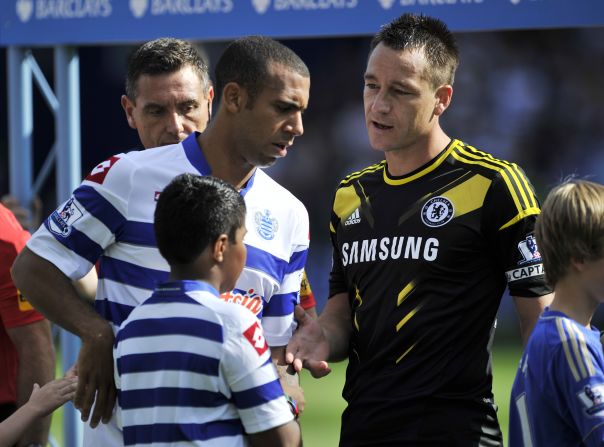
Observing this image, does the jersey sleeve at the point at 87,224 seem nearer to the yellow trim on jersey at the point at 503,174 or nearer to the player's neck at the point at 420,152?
the player's neck at the point at 420,152

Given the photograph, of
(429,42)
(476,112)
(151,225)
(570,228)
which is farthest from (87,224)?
(476,112)

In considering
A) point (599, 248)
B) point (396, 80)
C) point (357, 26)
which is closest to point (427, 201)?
point (396, 80)

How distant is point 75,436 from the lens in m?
5.04

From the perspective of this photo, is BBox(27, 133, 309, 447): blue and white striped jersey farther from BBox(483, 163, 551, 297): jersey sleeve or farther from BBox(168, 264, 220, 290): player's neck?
BBox(483, 163, 551, 297): jersey sleeve

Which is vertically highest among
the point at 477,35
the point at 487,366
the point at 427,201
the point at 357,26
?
the point at 477,35

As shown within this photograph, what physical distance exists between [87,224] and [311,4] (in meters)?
1.98

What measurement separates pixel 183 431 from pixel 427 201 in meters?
0.99

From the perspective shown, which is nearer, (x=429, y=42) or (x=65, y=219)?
(x=65, y=219)

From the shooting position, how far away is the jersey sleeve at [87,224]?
2686 mm

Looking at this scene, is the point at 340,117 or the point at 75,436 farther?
the point at 340,117

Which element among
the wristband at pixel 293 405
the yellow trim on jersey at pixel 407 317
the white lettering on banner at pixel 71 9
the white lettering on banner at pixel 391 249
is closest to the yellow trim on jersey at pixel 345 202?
the white lettering on banner at pixel 391 249

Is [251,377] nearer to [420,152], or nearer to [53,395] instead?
[53,395]

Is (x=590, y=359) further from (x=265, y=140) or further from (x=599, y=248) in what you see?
(x=265, y=140)

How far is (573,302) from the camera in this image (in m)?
2.38
